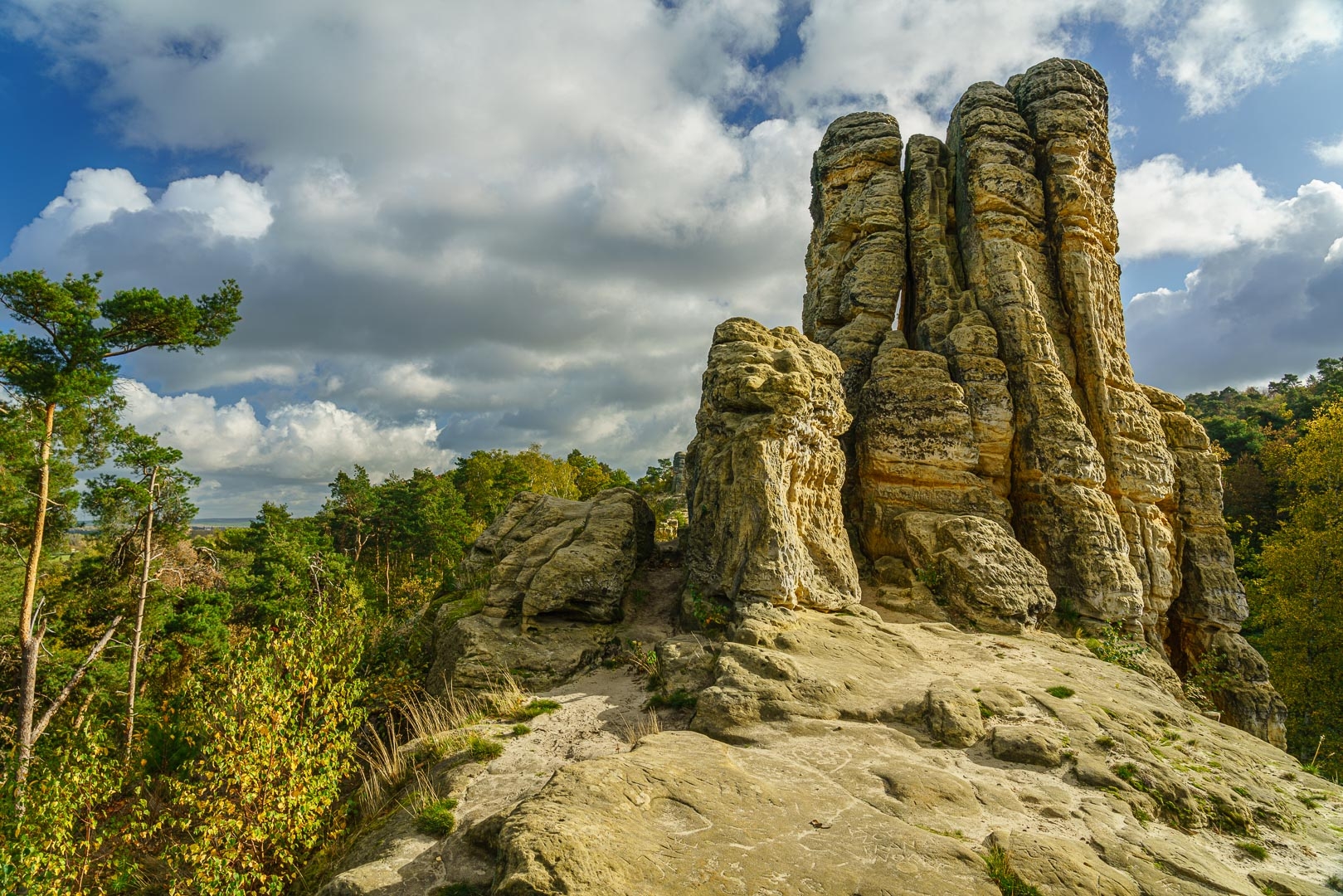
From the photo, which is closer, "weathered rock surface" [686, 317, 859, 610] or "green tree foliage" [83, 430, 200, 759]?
"weathered rock surface" [686, 317, 859, 610]

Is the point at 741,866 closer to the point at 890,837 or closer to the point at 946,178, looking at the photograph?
the point at 890,837

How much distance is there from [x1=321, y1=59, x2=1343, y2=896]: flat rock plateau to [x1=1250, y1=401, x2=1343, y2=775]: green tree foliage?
2.70m

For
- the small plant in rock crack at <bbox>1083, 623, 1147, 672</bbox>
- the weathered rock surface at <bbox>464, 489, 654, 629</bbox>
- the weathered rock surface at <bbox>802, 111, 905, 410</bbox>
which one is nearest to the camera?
the small plant in rock crack at <bbox>1083, 623, 1147, 672</bbox>

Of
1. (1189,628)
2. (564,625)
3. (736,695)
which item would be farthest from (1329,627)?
(564,625)

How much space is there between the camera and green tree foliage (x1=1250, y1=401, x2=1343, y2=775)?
68.4ft

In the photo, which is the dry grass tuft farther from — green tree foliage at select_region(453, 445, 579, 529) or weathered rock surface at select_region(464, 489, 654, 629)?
green tree foliage at select_region(453, 445, 579, 529)

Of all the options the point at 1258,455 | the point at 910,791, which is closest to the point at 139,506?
the point at 910,791

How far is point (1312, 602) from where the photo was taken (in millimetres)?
21812

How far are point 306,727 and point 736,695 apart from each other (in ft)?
21.9

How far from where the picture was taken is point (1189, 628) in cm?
2131

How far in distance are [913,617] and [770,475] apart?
5.79 metres

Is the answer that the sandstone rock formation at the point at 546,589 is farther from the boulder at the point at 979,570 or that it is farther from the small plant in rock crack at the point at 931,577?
the boulder at the point at 979,570

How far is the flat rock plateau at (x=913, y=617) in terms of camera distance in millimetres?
7379

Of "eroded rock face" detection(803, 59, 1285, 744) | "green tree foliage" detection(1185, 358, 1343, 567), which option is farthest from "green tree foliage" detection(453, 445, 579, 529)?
"green tree foliage" detection(1185, 358, 1343, 567)
